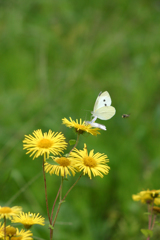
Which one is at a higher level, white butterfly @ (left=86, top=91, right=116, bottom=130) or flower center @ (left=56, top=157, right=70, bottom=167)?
white butterfly @ (left=86, top=91, right=116, bottom=130)

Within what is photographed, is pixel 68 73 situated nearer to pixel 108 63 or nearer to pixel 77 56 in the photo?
pixel 77 56

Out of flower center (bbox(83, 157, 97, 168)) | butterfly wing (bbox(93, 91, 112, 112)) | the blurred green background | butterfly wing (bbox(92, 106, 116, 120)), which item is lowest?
flower center (bbox(83, 157, 97, 168))

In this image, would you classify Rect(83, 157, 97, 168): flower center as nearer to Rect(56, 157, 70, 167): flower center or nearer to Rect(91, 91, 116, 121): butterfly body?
Rect(56, 157, 70, 167): flower center

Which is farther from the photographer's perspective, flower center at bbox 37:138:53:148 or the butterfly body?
the butterfly body

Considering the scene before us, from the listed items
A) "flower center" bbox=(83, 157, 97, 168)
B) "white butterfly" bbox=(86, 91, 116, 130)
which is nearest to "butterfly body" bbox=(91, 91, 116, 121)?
"white butterfly" bbox=(86, 91, 116, 130)

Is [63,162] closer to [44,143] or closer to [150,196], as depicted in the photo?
[44,143]

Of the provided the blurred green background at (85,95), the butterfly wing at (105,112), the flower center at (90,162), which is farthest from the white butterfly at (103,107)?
the blurred green background at (85,95)

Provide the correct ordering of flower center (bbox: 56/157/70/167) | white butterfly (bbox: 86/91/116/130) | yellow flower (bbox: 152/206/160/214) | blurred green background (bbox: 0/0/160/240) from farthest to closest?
blurred green background (bbox: 0/0/160/240)
white butterfly (bbox: 86/91/116/130)
yellow flower (bbox: 152/206/160/214)
flower center (bbox: 56/157/70/167)
